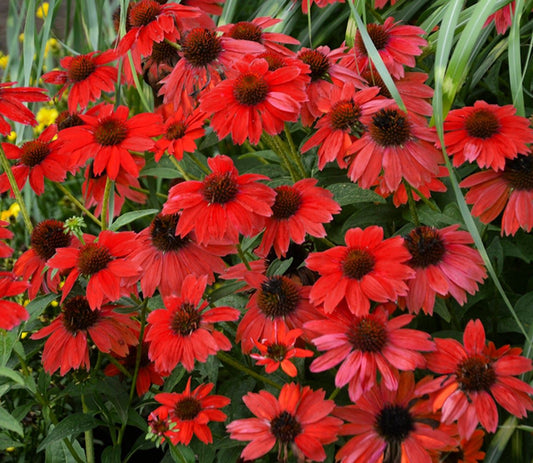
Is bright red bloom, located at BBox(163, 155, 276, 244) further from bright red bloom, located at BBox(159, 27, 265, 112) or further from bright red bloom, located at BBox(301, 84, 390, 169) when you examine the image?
bright red bloom, located at BBox(159, 27, 265, 112)

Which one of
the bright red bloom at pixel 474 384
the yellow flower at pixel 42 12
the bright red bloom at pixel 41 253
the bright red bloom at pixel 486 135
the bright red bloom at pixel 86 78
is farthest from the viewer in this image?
the yellow flower at pixel 42 12

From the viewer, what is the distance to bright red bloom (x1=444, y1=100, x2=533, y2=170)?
2.68 ft

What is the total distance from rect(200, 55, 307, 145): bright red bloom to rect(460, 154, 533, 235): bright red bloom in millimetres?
214

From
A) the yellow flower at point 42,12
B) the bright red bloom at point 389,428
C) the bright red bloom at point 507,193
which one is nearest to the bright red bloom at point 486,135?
the bright red bloom at point 507,193

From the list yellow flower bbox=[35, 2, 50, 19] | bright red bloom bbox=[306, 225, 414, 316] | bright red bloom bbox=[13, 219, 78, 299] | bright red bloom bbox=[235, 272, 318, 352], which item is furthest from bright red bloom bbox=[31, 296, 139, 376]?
yellow flower bbox=[35, 2, 50, 19]

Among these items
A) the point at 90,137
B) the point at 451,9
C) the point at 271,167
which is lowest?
the point at 271,167

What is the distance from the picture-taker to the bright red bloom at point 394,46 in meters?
0.99

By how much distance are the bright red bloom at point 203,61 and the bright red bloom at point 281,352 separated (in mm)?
370

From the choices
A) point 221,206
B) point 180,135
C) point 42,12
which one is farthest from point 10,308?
point 42,12

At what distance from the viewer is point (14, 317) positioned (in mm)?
738

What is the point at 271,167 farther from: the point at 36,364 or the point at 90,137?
the point at 36,364

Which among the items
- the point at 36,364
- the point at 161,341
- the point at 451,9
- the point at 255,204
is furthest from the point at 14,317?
the point at 36,364

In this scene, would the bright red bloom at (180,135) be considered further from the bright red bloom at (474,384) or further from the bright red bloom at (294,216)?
the bright red bloom at (474,384)

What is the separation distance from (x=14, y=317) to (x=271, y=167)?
0.49 metres
